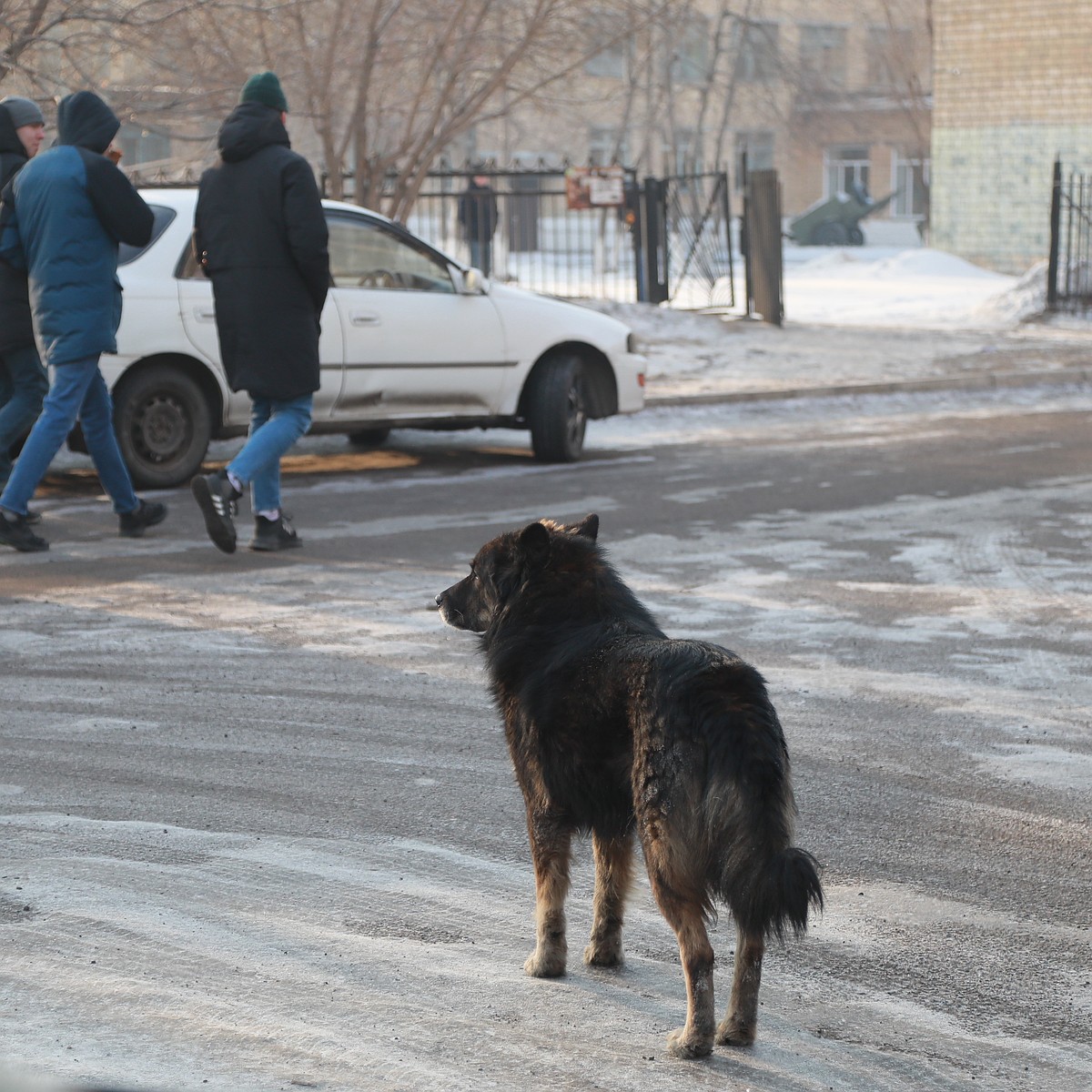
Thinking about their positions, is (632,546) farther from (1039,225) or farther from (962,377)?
(1039,225)

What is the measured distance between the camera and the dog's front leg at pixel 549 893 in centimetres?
338

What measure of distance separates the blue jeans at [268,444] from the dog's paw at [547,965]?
4841mm

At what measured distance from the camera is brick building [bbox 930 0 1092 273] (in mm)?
30188

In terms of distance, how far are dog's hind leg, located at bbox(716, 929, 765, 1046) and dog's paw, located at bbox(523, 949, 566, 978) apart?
46 cm

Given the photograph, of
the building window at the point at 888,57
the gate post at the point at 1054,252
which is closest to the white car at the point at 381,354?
the gate post at the point at 1054,252

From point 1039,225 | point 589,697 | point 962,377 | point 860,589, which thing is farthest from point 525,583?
point 1039,225

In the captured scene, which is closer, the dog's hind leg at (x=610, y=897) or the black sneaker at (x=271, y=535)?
the dog's hind leg at (x=610, y=897)

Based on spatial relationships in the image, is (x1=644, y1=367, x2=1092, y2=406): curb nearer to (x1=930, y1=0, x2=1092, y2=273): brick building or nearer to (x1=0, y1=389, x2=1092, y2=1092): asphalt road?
(x1=0, y1=389, x2=1092, y2=1092): asphalt road

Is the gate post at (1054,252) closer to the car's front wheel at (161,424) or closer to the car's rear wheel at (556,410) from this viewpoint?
the car's rear wheel at (556,410)

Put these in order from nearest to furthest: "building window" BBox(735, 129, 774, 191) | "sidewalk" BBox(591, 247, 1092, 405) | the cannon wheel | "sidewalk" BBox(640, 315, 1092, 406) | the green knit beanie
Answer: the green knit beanie, "sidewalk" BBox(640, 315, 1092, 406), "sidewalk" BBox(591, 247, 1092, 405), the cannon wheel, "building window" BBox(735, 129, 774, 191)

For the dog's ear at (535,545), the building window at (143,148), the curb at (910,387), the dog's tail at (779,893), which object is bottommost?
the dog's tail at (779,893)

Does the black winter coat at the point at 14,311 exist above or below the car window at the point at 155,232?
below

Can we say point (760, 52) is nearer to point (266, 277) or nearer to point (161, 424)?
point (161, 424)

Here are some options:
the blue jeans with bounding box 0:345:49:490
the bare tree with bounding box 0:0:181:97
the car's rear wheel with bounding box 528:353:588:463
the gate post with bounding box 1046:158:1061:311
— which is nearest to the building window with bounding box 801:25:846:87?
the gate post with bounding box 1046:158:1061:311
